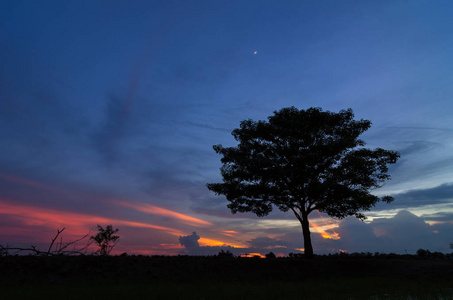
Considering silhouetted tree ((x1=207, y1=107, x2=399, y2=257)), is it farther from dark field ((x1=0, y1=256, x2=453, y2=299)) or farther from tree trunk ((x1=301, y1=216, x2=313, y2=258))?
dark field ((x1=0, y1=256, x2=453, y2=299))

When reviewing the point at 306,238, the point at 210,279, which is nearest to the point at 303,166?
the point at 306,238

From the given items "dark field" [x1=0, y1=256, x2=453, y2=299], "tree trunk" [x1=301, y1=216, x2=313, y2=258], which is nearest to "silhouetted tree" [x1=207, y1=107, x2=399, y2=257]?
"tree trunk" [x1=301, y1=216, x2=313, y2=258]

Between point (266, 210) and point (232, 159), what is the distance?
6.29 m

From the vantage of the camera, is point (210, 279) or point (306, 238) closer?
point (210, 279)

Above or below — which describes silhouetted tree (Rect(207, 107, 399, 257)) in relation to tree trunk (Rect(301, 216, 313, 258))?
above

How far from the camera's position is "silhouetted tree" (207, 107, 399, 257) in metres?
29.0

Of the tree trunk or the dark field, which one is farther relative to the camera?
the tree trunk

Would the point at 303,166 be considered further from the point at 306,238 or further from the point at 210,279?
the point at 210,279

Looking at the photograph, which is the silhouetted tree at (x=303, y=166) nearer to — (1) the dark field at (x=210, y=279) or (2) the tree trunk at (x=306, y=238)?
(2) the tree trunk at (x=306, y=238)

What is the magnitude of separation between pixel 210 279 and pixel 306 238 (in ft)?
46.7

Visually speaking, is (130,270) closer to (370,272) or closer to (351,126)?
(370,272)

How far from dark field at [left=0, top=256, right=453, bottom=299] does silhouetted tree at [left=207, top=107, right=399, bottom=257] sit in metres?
6.93

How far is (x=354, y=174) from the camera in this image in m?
29.1

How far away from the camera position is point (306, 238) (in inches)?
1144
